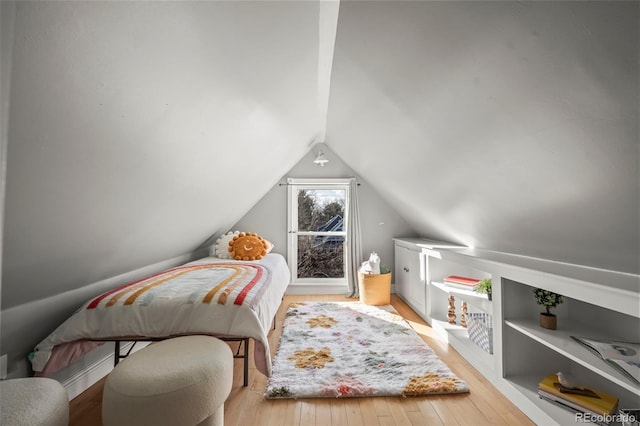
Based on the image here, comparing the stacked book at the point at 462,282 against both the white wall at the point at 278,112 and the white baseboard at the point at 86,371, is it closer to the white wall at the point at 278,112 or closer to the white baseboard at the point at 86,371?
the white wall at the point at 278,112

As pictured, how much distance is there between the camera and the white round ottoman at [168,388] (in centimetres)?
112

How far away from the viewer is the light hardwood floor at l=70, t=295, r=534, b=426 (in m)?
1.58

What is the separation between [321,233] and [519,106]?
3292 millimetres

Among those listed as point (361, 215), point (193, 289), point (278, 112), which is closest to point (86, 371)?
point (193, 289)

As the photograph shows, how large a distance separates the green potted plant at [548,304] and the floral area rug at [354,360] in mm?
629

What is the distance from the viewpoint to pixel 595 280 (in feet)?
4.21

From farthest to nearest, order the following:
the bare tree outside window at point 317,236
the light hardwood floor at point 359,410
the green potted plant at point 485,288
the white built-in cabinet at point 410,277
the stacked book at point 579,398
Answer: the bare tree outside window at point 317,236 → the white built-in cabinet at point 410,277 → the green potted plant at point 485,288 → the light hardwood floor at point 359,410 → the stacked book at point 579,398

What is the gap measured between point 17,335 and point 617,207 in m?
2.87

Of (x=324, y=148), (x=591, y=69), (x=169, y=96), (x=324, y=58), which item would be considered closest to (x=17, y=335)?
(x=169, y=96)

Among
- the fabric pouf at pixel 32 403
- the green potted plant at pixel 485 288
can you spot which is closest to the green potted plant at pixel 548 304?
the green potted plant at pixel 485 288

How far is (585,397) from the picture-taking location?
1481 millimetres

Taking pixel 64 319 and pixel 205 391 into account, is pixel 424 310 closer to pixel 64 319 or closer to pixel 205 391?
pixel 205 391

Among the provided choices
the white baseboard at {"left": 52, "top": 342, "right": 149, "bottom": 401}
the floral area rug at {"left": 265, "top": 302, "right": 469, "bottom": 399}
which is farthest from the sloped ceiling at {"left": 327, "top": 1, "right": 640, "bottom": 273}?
the white baseboard at {"left": 52, "top": 342, "right": 149, "bottom": 401}

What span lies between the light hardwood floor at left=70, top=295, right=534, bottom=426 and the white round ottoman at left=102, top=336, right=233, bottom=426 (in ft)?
1.27
